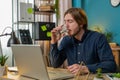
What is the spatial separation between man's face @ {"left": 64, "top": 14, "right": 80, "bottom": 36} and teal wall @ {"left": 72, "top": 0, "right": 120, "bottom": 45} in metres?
→ 2.13

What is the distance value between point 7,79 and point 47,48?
2.79 m

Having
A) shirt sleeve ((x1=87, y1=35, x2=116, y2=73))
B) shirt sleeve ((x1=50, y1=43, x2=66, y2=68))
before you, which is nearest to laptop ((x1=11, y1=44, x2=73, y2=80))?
shirt sleeve ((x1=87, y1=35, x2=116, y2=73))

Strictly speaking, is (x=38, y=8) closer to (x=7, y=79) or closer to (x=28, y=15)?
(x=28, y=15)

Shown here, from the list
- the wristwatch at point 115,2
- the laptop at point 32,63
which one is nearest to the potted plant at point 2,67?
the laptop at point 32,63

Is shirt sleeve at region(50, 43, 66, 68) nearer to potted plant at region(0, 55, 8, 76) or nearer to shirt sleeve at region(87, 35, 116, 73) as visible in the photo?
shirt sleeve at region(87, 35, 116, 73)

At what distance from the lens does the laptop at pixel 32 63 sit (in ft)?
5.07

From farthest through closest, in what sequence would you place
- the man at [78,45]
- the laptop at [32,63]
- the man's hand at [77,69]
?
the man at [78,45] → the man's hand at [77,69] → the laptop at [32,63]

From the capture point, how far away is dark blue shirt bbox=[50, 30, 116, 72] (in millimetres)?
1990

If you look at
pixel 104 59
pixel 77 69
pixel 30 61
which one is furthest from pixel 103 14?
pixel 30 61

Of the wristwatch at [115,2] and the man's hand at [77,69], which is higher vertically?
the wristwatch at [115,2]

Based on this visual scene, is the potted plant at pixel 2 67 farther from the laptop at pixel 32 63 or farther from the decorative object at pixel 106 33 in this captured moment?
the decorative object at pixel 106 33

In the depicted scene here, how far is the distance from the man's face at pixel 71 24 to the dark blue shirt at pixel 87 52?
67 mm

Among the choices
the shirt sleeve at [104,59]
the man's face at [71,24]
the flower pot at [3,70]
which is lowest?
the flower pot at [3,70]

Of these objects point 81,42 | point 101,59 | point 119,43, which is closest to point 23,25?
point 119,43
